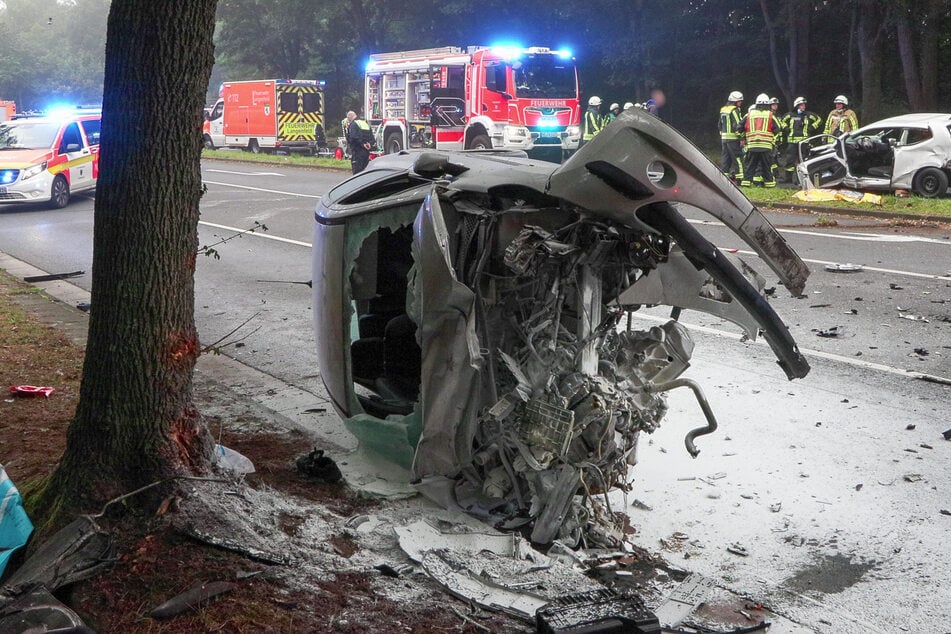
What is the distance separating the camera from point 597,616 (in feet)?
10.7

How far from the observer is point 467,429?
4176 mm

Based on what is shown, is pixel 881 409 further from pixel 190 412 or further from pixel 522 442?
pixel 190 412

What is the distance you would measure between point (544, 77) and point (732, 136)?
6.94 metres

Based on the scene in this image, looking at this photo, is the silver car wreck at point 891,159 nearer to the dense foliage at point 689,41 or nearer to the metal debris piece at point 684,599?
the dense foliage at point 689,41

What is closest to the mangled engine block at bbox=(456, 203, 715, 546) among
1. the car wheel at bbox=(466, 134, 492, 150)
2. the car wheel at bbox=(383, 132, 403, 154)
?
the car wheel at bbox=(466, 134, 492, 150)

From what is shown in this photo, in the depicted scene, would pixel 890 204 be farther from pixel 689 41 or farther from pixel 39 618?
pixel 689 41

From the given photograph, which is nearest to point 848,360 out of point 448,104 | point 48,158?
point 48,158

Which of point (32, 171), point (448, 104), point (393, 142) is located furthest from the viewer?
point (393, 142)

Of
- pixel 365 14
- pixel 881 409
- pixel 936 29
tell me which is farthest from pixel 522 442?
pixel 365 14

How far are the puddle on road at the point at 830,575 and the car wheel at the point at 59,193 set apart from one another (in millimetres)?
18372

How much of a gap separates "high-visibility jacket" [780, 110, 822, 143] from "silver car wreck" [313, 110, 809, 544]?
57.3 feet

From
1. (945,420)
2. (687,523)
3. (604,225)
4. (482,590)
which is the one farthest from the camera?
(945,420)

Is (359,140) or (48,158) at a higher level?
(359,140)

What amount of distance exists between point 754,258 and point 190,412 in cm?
838
